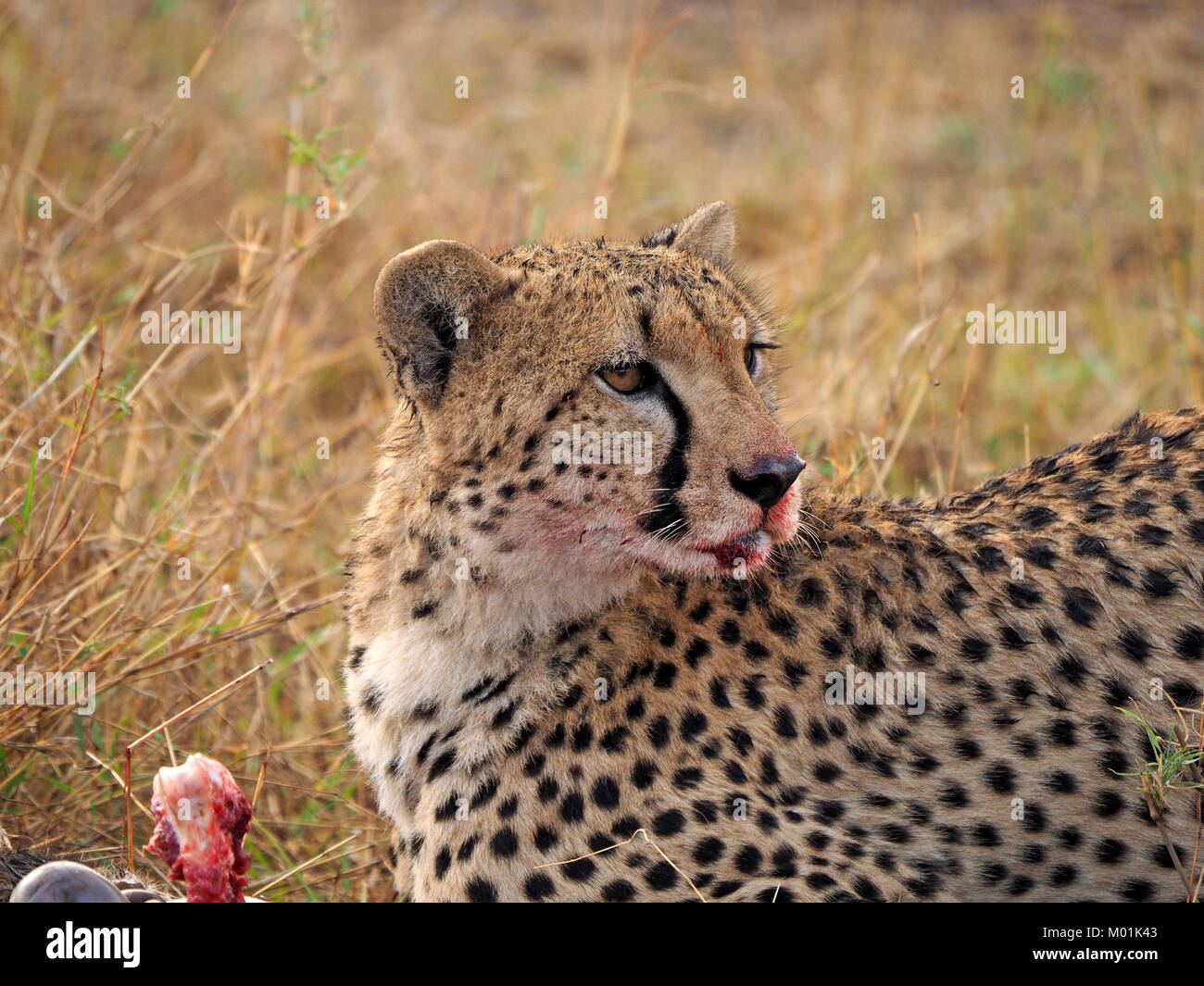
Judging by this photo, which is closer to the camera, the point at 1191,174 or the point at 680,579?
the point at 680,579

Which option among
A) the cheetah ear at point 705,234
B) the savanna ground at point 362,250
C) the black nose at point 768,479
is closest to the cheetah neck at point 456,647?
the black nose at point 768,479

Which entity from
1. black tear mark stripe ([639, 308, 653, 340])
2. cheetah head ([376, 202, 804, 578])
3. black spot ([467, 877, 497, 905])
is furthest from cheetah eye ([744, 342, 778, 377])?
black spot ([467, 877, 497, 905])

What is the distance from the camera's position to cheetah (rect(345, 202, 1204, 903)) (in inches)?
119

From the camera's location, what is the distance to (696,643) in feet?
10.7

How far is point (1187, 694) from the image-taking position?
321cm

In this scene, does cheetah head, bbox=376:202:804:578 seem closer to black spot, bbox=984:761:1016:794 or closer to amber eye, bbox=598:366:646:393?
amber eye, bbox=598:366:646:393

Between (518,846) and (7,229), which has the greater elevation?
(7,229)

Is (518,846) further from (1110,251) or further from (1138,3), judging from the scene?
(1138,3)

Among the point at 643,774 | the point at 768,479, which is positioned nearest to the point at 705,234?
the point at 768,479

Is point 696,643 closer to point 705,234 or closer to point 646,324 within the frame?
point 646,324
